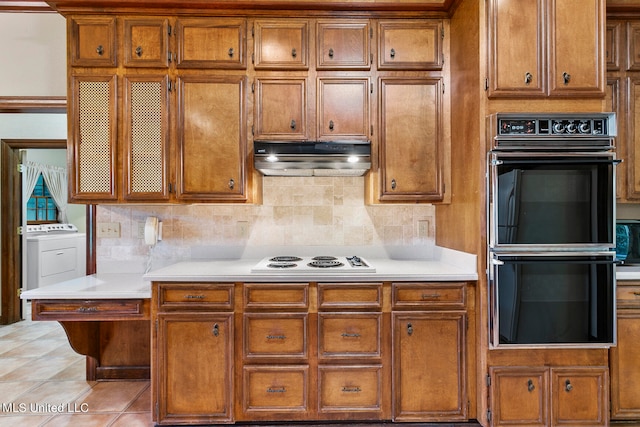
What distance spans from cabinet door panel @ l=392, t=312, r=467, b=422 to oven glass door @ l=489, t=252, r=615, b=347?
0.79 ft

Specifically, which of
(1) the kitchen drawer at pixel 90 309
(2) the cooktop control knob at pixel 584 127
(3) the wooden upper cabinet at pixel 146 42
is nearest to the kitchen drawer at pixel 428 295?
(2) the cooktop control knob at pixel 584 127

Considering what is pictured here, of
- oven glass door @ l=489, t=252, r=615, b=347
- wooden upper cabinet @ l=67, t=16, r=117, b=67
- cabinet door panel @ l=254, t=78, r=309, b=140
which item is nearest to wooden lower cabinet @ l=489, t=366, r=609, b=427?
oven glass door @ l=489, t=252, r=615, b=347

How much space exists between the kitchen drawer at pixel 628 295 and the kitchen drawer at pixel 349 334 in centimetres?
140

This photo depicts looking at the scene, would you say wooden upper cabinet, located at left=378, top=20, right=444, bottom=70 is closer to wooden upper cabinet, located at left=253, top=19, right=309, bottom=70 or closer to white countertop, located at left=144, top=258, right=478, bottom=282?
wooden upper cabinet, located at left=253, top=19, right=309, bottom=70

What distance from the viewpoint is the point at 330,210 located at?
276 centimetres

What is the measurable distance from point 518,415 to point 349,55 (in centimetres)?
240

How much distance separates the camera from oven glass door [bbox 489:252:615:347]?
76.6 inches

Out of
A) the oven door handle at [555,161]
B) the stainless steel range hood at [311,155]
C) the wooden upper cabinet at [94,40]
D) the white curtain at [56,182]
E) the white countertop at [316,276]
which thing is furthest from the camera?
the white curtain at [56,182]

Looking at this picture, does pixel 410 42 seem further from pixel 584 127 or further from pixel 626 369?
pixel 626 369

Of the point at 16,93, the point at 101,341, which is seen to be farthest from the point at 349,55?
the point at 101,341

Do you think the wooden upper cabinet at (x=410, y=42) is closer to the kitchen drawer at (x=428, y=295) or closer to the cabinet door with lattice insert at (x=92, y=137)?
the kitchen drawer at (x=428, y=295)

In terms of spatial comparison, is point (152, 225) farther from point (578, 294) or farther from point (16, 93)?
point (578, 294)

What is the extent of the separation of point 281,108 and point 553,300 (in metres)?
1.99

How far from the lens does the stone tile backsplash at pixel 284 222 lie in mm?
2738
